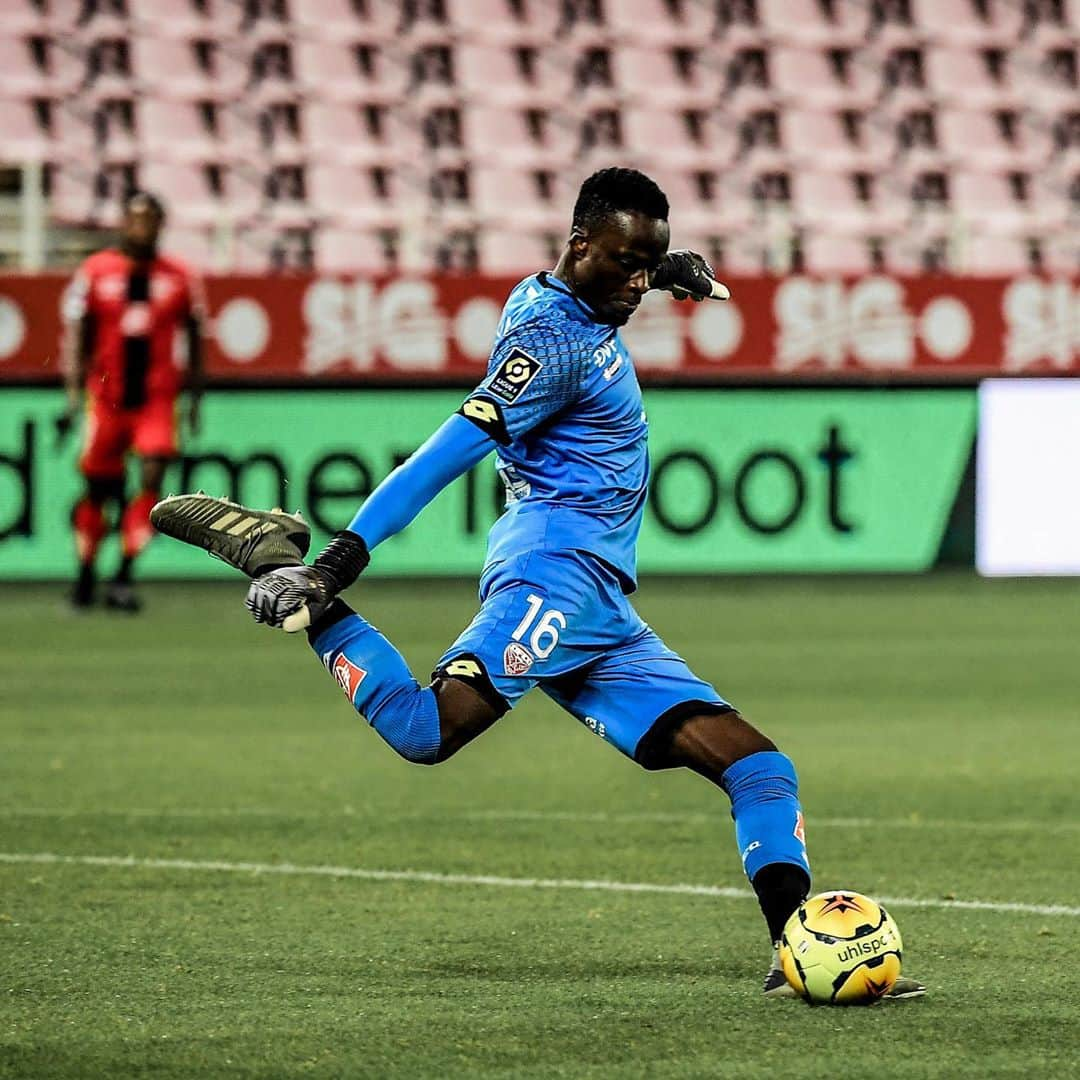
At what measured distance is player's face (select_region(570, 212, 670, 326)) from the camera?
4680mm

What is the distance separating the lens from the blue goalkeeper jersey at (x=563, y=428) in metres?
4.59

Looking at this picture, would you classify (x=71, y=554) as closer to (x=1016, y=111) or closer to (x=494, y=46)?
(x=494, y=46)

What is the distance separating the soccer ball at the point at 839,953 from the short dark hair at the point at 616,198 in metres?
1.37

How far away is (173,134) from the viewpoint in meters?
17.4

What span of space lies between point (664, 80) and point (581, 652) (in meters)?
14.3

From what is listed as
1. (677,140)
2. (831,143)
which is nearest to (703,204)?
(677,140)

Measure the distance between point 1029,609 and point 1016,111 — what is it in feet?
21.1

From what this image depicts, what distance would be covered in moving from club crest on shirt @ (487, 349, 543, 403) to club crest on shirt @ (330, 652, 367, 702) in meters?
0.61

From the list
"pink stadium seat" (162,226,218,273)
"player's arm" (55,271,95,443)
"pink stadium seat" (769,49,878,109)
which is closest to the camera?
"player's arm" (55,271,95,443)

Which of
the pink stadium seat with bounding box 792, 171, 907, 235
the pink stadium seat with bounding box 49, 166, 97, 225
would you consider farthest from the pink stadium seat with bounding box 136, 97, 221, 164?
the pink stadium seat with bounding box 792, 171, 907, 235

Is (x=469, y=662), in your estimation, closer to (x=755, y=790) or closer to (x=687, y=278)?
(x=755, y=790)

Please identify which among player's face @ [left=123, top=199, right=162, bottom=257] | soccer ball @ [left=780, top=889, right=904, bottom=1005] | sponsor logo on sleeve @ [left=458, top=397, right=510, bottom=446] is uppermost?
player's face @ [left=123, top=199, right=162, bottom=257]

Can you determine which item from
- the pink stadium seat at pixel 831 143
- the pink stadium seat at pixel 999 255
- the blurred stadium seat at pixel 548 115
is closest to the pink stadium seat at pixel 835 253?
the blurred stadium seat at pixel 548 115

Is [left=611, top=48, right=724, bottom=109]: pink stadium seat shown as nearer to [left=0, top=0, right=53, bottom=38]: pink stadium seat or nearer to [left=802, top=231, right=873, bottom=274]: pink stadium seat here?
[left=802, top=231, right=873, bottom=274]: pink stadium seat
